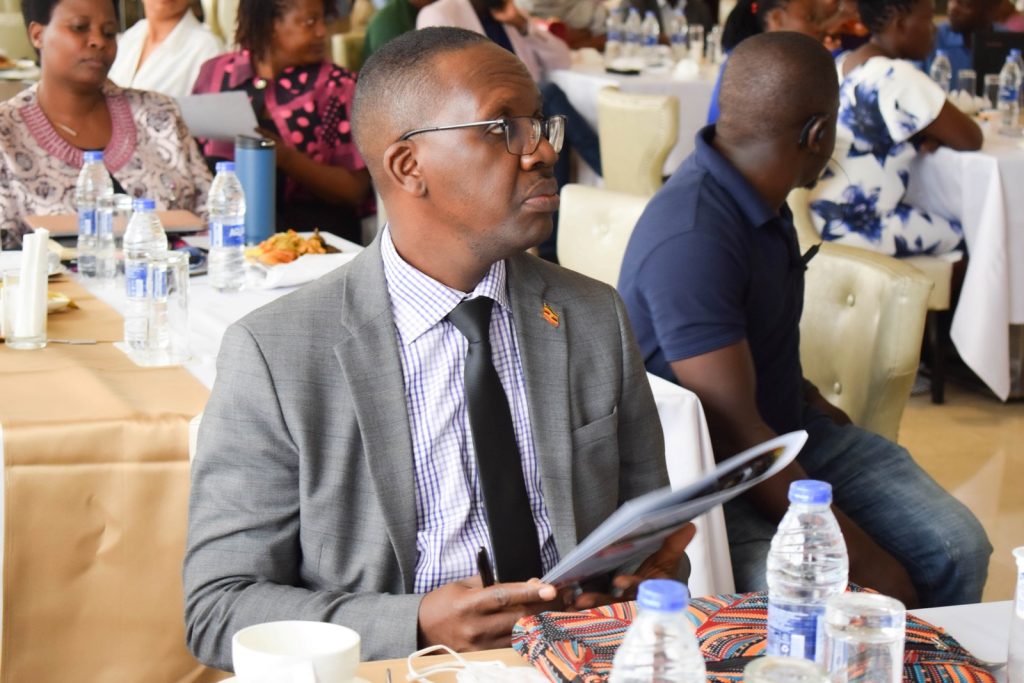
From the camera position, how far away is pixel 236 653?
1154mm

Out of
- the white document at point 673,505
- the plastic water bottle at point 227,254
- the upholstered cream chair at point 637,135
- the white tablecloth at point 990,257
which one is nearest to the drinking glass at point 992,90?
the white tablecloth at point 990,257

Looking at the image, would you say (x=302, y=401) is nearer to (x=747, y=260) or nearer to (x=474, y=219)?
(x=474, y=219)

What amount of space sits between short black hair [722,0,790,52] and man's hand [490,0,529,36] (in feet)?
3.25

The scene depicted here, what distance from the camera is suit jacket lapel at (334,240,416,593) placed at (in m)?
1.58

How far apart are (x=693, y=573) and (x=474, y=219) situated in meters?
0.89

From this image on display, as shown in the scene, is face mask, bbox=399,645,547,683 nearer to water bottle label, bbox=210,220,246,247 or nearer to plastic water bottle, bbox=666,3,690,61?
water bottle label, bbox=210,220,246,247

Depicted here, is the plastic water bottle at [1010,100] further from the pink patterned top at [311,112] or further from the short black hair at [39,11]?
the short black hair at [39,11]

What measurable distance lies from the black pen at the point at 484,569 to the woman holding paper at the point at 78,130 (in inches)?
86.5

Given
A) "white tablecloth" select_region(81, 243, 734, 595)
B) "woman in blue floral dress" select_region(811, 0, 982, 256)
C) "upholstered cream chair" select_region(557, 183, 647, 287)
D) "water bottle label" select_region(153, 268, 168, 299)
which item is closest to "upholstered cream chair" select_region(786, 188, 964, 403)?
"woman in blue floral dress" select_region(811, 0, 982, 256)

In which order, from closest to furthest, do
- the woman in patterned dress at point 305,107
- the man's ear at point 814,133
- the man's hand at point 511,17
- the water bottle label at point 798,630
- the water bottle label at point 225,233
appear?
the water bottle label at point 798,630 < the man's ear at point 814,133 < the water bottle label at point 225,233 < the woman in patterned dress at point 305,107 < the man's hand at point 511,17

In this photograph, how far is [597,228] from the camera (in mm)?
3145

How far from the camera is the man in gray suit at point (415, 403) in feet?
5.07

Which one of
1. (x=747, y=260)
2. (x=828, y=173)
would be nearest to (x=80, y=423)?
(x=747, y=260)

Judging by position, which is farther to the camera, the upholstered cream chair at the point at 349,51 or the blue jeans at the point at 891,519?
the upholstered cream chair at the point at 349,51
